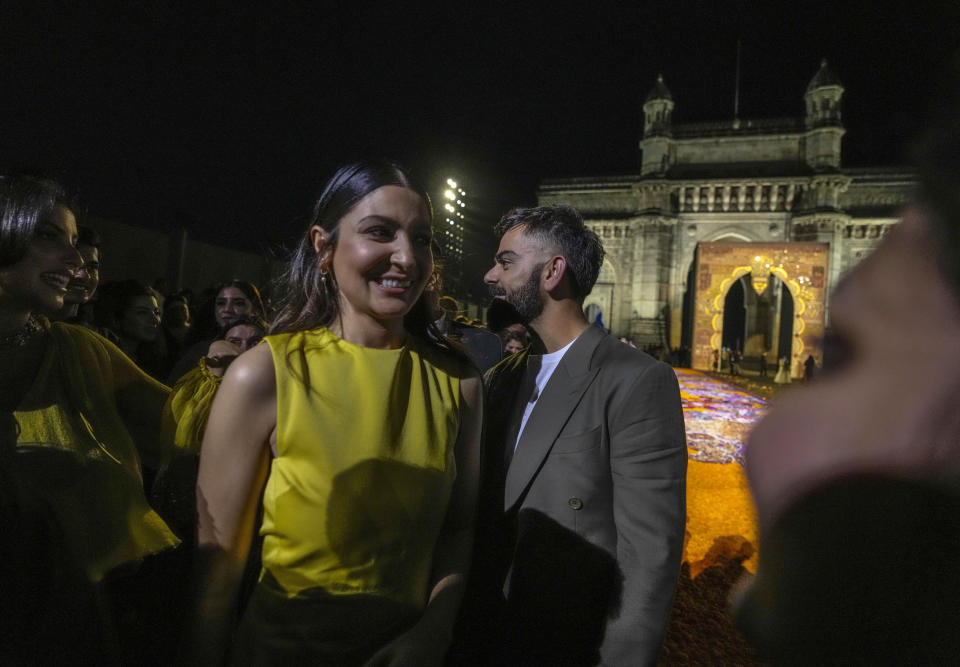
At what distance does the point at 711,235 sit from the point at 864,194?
8244 millimetres

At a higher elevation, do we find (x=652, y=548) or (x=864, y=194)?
(x=864, y=194)

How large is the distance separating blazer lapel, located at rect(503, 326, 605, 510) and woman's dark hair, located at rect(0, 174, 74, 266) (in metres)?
1.98

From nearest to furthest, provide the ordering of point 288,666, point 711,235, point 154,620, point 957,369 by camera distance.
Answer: point 957,369, point 288,666, point 154,620, point 711,235

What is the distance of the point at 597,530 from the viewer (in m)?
1.84

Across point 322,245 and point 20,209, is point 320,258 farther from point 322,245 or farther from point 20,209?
point 20,209

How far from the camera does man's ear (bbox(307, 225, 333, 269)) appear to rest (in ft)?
5.41

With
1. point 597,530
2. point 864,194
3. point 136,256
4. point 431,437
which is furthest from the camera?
point 864,194

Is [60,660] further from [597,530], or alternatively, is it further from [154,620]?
[597,530]

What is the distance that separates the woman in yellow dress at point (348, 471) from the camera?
1358mm

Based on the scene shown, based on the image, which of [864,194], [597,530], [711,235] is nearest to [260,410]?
[597,530]

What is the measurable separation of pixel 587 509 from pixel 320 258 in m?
1.36

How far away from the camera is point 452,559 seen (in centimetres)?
162

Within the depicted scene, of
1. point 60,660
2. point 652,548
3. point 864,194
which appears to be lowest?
point 60,660

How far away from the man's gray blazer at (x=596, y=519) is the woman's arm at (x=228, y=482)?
38.3 inches
